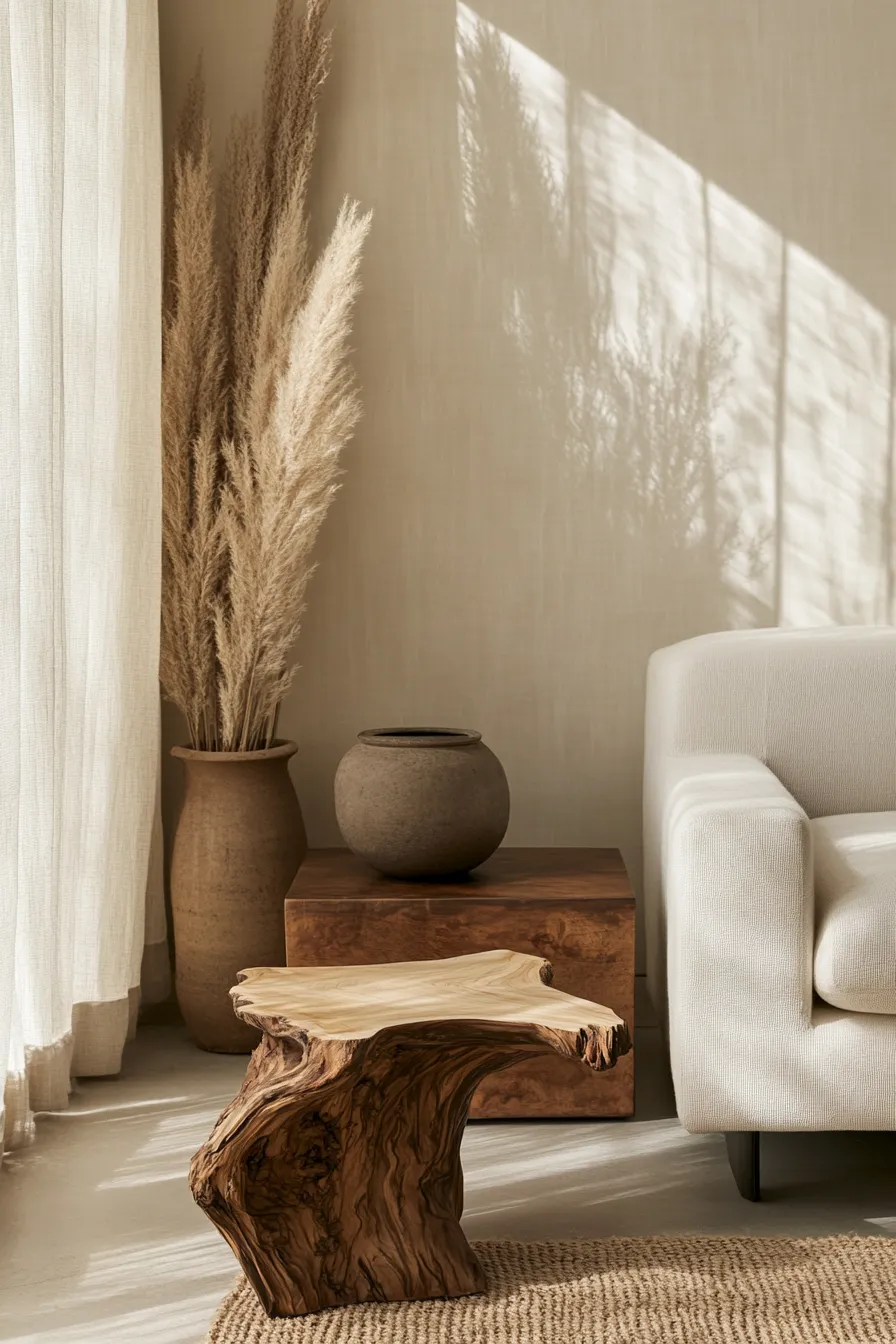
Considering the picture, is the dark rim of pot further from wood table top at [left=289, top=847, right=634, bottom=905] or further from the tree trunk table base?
the tree trunk table base

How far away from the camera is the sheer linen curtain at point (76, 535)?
2.08 metres

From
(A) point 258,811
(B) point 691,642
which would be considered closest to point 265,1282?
(A) point 258,811

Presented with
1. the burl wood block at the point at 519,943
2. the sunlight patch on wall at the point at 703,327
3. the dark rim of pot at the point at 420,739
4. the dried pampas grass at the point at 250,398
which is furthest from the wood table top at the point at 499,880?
the sunlight patch on wall at the point at 703,327

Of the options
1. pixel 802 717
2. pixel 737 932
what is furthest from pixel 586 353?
pixel 737 932

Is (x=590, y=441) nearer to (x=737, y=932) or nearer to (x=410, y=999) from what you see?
(x=737, y=932)

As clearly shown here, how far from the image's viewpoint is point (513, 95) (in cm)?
295

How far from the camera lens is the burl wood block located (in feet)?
7.72

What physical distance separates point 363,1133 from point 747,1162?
0.64m

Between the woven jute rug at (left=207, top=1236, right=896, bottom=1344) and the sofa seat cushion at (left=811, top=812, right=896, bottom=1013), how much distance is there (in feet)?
1.06

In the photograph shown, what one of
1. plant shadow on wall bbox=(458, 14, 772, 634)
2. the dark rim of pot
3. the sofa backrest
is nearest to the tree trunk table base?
the dark rim of pot

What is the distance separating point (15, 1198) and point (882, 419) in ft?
7.34

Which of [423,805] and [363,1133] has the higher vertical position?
[423,805]

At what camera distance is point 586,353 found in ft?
9.79

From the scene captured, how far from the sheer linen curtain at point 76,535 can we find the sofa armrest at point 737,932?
98 centimetres
